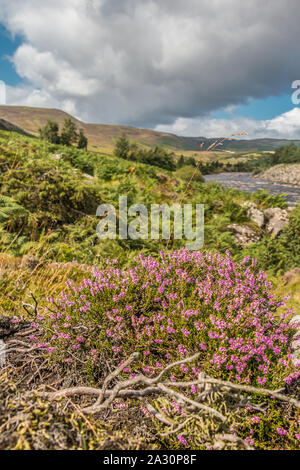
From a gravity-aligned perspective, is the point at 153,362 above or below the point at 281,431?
above

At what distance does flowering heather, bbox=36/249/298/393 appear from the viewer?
1.62 meters

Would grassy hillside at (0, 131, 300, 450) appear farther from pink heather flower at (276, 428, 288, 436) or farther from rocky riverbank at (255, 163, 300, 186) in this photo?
rocky riverbank at (255, 163, 300, 186)

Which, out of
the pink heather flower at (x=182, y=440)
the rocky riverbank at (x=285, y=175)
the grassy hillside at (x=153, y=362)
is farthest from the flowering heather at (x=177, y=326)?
the rocky riverbank at (x=285, y=175)

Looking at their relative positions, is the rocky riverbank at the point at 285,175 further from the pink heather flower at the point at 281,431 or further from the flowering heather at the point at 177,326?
the pink heather flower at the point at 281,431

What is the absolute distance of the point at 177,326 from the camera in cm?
181

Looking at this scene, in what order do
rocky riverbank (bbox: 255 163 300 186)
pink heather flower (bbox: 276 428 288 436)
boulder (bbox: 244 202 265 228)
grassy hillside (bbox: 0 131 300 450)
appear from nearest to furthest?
grassy hillside (bbox: 0 131 300 450)
pink heather flower (bbox: 276 428 288 436)
boulder (bbox: 244 202 265 228)
rocky riverbank (bbox: 255 163 300 186)

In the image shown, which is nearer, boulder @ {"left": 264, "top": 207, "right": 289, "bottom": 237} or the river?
boulder @ {"left": 264, "top": 207, "right": 289, "bottom": 237}

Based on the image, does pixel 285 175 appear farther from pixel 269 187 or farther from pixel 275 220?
pixel 275 220

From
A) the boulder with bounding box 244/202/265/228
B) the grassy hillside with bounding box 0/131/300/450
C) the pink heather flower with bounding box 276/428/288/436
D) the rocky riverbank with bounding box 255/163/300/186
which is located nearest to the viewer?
the grassy hillside with bounding box 0/131/300/450

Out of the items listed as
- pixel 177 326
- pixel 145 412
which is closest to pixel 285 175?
pixel 177 326

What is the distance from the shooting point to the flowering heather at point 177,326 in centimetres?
162

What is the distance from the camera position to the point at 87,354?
186cm

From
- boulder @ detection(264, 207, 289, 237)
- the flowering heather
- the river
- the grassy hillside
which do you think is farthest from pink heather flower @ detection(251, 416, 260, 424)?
the river

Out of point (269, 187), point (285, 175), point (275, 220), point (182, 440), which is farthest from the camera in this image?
point (285, 175)
